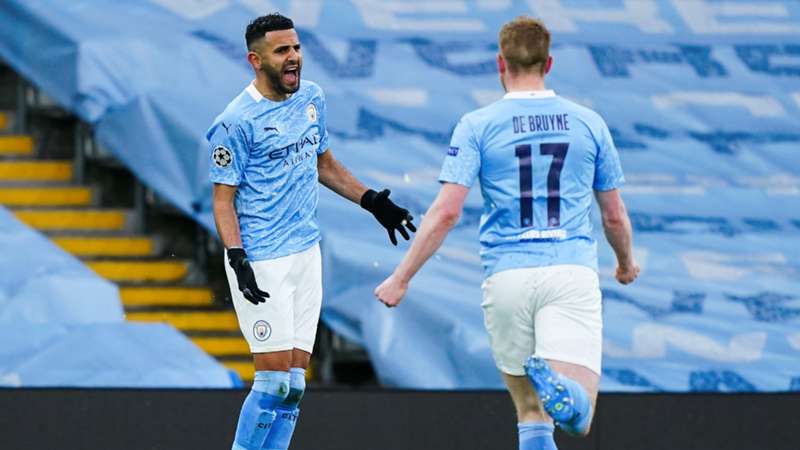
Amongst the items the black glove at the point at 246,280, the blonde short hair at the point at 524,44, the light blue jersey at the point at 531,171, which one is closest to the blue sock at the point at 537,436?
the light blue jersey at the point at 531,171

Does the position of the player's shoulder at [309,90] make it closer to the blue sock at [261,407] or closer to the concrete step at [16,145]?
the blue sock at [261,407]

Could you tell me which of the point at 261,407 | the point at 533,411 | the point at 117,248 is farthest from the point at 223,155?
the point at 117,248

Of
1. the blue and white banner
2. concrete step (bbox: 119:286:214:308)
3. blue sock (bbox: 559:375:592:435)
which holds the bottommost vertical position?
concrete step (bbox: 119:286:214:308)

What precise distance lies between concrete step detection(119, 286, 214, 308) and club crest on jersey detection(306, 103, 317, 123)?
4004 millimetres

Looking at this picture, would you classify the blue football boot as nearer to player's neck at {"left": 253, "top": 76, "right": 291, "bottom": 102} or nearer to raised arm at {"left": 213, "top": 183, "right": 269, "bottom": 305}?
raised arm at {"left": 213, "top": 183, "right": 269, "bottom": 305}

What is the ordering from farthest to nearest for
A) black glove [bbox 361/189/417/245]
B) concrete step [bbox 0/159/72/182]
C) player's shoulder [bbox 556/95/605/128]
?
concrete step [bbox 0/159/72/182], black glove [bbox 361/189/417/245], player's shoulder [bbox 556/95/605/128]

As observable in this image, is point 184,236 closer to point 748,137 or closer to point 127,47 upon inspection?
point 127,47

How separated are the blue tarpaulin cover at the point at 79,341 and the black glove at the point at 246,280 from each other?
8.09 ft

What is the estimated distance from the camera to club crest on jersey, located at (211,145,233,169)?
225 inches

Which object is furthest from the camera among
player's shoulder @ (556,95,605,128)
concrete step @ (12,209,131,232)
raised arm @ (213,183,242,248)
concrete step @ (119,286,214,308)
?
concrete step @ (12,209,131,232)

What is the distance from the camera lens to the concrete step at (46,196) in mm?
10164

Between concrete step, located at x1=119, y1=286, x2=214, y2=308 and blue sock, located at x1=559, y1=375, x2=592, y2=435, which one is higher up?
blue sock, located at x1=559, y1=375, x2=592, y2=435

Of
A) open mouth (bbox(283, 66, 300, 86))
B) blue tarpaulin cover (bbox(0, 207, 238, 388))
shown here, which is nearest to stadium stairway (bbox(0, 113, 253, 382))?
blue tarpaulin cover (bbox(0, 207, 238, 388))

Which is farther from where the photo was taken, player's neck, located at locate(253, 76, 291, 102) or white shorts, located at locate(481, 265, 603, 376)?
player's neck, located at locate(253, 76, 291, 102)
